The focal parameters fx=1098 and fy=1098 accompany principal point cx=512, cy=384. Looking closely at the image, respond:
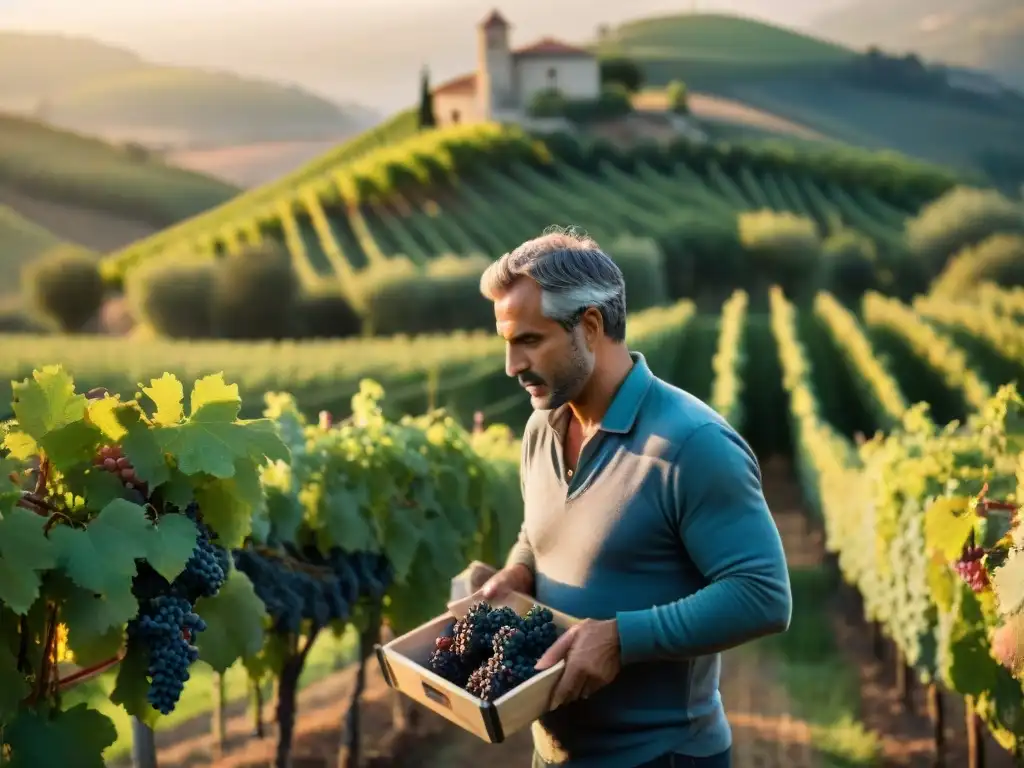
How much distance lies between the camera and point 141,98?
19016 mm

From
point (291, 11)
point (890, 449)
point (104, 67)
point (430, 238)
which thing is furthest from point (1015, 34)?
point (890, 449)

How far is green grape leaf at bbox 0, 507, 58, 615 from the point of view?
1.38m

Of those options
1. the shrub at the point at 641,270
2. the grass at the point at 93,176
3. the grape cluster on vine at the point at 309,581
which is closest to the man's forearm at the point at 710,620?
the grape cluster on vine at the point at 309,581

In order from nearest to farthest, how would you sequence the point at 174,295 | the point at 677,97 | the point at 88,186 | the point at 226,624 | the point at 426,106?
1. the point at 226,624
2. the point at 88,186
3. the point at 174,295
4. the point at 426,106
5. the point at 677,97

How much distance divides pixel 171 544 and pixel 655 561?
71 centimetres

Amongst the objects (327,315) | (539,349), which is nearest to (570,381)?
(539,349)

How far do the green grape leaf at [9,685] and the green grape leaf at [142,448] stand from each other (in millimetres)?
300

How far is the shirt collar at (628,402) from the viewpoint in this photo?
5.57 ft

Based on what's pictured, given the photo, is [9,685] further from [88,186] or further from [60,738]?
[88,186]

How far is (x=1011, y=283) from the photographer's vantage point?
27.6 m

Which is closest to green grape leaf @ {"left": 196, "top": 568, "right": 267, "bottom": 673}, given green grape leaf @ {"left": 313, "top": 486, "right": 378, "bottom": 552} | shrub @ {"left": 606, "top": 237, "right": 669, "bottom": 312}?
green grape leaf @ {"left": 313, "top": 486, "right": 378, "bottom": 552}

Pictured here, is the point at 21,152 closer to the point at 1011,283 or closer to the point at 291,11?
the point at 291,11

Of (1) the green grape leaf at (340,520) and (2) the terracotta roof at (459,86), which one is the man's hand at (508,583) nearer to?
(1) the green grape leaf at (340,520)

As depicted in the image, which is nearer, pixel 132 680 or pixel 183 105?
pixel 132 680
